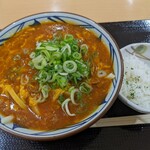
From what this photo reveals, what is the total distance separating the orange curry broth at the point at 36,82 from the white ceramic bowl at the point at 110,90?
29 mm

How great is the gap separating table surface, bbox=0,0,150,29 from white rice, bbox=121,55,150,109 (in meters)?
0.40

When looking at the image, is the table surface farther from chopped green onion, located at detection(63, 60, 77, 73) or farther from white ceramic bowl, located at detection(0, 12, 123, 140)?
chopped green onion, located at detection(63, 60, 77, 73)

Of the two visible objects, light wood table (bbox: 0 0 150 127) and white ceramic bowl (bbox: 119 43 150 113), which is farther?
light wood table (bbox: 0 0 150 127)

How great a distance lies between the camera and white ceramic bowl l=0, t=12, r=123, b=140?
1371 millimetres

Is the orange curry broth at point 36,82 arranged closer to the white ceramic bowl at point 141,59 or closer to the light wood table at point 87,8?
the white ceramic bowl at point 141,59

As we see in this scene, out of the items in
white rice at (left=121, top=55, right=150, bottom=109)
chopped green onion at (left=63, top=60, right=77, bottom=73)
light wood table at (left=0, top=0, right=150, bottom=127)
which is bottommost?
white rice at (left=121, top=55, right=150, bottom=109)

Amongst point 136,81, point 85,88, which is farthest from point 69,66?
point 136,81

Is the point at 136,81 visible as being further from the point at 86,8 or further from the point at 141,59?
the point at 86,8

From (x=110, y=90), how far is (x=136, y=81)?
35 cm

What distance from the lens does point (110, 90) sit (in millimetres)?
1499

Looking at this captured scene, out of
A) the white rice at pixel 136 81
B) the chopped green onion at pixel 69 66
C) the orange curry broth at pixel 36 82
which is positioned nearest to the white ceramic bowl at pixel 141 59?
the white rice at pixel 136 81

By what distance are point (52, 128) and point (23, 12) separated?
42.4 inches

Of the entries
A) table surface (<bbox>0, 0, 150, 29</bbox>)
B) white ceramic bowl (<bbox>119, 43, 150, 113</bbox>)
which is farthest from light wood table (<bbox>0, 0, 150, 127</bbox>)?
white ceramic bowl (<bbox>119, 43, 150, 113</bbox>)

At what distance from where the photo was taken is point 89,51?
165cm
